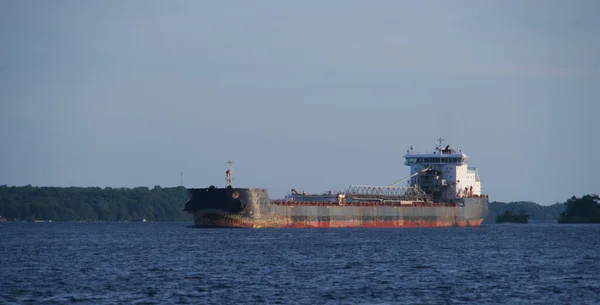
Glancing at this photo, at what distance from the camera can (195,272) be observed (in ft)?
167

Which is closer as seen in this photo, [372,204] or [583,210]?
[372,204]

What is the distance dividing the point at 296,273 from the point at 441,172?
235 feet

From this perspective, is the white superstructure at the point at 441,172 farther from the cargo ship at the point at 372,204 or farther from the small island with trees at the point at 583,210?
the small island with trees at the point at 583,210

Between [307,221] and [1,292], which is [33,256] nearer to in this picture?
[1,292]

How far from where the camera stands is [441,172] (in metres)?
120

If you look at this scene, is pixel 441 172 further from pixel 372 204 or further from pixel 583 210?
pixel 583 210

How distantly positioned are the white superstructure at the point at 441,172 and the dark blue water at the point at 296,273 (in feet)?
138

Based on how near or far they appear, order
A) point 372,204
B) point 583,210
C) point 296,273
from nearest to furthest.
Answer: point 296,273 < point 372,204 < point 583,210

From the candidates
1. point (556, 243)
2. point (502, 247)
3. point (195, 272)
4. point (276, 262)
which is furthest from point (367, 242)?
point (195, 272)

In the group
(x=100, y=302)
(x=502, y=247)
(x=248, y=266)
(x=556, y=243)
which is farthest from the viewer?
(x=556, y=243)

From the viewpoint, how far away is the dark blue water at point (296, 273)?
41500 mm

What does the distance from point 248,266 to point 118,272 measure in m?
7.30

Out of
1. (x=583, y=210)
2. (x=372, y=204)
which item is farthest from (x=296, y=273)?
(x=583, y=210)

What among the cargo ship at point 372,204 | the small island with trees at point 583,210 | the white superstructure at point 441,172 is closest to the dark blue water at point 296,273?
the cargo ship at point 372,204
